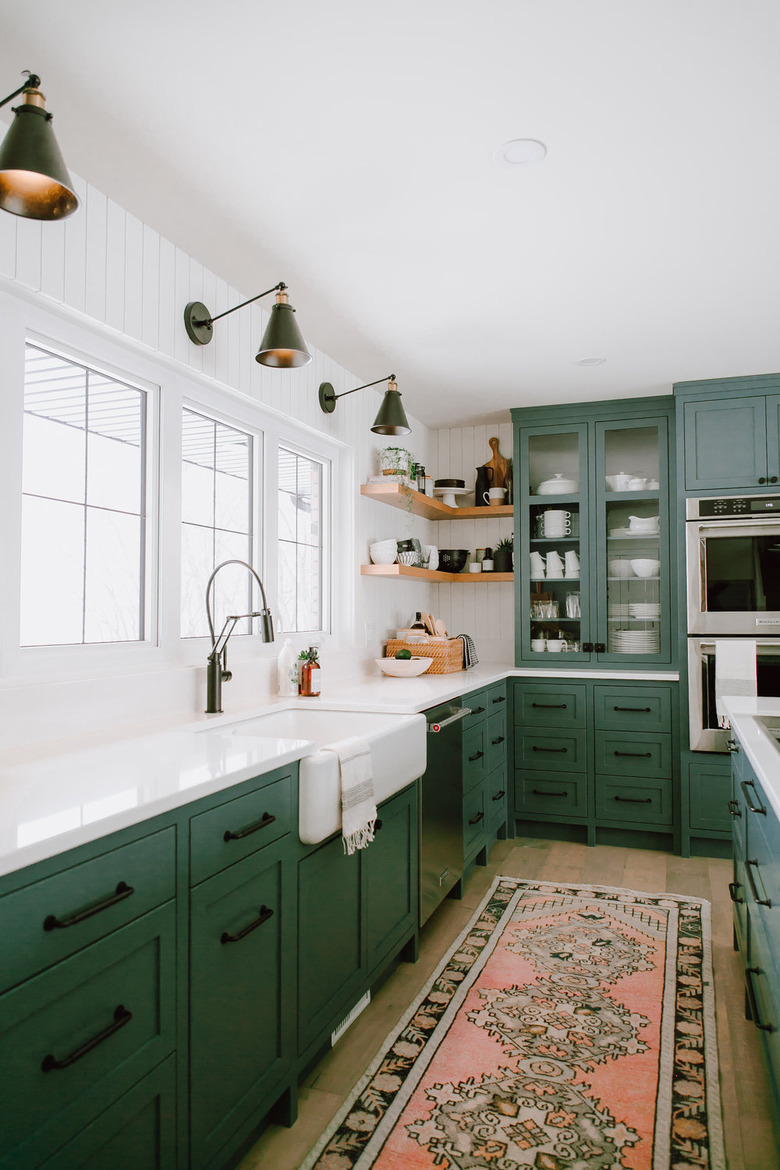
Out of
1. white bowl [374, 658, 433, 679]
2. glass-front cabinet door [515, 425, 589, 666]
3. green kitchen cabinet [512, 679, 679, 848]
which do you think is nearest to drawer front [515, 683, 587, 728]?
green kitchen cabinet [512, 679, 679, 848]

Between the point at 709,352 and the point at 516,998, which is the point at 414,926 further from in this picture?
the point at 709,352

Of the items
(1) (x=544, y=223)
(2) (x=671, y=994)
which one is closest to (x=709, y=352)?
(1) (x=544, y=223)

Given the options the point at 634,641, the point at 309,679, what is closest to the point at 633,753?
the point at 634,641

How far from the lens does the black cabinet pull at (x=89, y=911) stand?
1107 mm

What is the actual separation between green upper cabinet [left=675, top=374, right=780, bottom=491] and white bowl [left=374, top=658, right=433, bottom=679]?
170cm

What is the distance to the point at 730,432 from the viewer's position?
400 cm

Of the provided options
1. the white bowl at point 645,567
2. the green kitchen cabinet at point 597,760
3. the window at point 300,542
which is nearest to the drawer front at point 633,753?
the green kitchen cabinet at point 597,760

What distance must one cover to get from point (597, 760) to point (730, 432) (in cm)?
188

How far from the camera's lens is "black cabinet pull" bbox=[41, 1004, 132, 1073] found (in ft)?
3.59

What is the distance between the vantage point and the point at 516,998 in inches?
96.7

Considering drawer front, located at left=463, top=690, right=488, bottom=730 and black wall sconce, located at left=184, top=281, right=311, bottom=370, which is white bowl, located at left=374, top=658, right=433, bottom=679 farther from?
black wall sconce, located at left=184, top=281, right=311, bottom=370

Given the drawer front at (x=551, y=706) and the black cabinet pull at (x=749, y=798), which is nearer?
the black cabinet pull at (x=749, y=798)

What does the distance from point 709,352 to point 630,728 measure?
1960mm

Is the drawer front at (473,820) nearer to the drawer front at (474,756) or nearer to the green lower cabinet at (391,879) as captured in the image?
the drawer front at (474,756)
